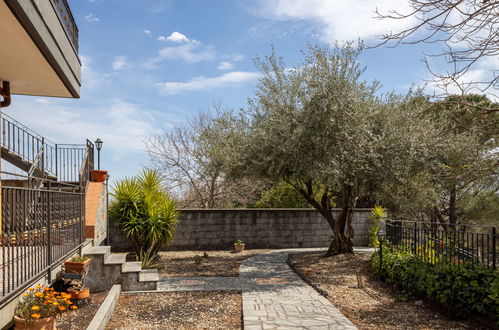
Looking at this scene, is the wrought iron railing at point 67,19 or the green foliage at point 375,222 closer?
the wrought iron railing at point 67,19

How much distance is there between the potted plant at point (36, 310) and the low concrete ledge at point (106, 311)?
0.63 m

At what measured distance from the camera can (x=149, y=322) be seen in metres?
5.99

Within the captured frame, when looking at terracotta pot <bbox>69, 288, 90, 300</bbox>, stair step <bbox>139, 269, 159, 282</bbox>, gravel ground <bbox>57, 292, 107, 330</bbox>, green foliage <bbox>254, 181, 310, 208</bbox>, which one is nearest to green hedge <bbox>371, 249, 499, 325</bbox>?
stair step <bbox>139, 269, 159, 282</bbox>

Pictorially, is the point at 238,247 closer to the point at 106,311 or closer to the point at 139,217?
the point at 139,217

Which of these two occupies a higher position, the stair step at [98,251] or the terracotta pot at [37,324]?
the stair step at [98,251]

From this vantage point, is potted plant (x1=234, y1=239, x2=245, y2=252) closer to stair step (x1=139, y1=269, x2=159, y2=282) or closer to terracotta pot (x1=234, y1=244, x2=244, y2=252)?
terracotta pot (x1=234, y1=244, x2=244, y2=252)

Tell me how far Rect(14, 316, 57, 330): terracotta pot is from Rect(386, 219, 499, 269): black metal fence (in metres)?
5.85

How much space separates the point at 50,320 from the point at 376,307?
504 cm

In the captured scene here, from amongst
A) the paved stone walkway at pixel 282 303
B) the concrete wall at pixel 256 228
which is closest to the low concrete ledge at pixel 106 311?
the paved stone walkway at pixel 282 303

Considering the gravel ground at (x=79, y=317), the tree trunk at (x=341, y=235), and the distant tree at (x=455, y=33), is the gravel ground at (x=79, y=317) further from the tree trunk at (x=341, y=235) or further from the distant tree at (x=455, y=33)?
the tree trunk at (x=341, y=235)

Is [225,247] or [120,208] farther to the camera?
[225,247]

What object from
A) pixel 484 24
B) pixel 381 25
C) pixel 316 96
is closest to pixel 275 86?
pixel 316 96

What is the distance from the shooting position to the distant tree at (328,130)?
363 inches

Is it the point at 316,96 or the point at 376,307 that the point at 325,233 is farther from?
the point at 376,307
